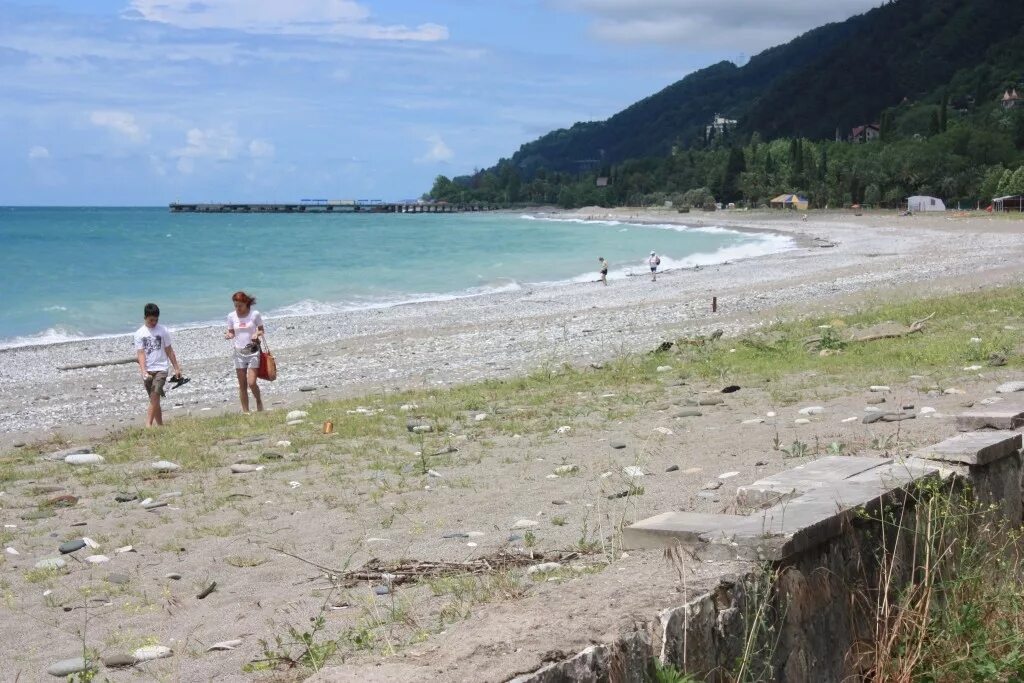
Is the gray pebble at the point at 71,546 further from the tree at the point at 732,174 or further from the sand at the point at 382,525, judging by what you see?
the tree at the point at 732,174

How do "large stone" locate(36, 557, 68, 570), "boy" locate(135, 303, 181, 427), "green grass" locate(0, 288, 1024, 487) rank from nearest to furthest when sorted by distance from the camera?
"large stone" locate(36, 557, 68, 570)
"green grass" locate(0, 288, 1024, 487)
"boy" locate(135, 303, 181, 427)

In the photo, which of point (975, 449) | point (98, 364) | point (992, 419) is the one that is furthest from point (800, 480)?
point (98, 364)

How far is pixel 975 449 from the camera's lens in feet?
17.7

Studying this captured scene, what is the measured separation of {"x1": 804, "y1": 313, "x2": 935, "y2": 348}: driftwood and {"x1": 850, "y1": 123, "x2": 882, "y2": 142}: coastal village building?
549 feet

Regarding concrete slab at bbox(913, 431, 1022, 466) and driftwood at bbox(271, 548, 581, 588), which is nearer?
concrete slab at bbox(913, 431, 1022, 466)

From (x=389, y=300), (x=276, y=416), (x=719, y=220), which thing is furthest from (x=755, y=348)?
(x=719, y=220)

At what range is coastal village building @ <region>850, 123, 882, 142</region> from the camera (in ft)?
579

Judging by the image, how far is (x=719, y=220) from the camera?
12581 cm

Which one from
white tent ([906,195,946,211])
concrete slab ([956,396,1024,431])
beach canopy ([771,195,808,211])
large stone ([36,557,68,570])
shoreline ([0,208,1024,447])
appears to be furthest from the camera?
beach canopy ([771,195,808,211])

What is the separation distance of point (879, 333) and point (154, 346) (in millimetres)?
9447

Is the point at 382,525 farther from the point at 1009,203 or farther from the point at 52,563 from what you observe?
the point at 1009,203

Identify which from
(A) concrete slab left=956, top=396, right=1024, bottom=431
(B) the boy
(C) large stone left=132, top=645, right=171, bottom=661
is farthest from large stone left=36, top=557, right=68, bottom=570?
(B) the boy

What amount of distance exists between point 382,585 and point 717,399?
20.0ft

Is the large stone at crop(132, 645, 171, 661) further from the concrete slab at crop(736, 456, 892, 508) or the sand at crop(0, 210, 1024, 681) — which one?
the concrete slab at crop(736, 456, 892, 508)
